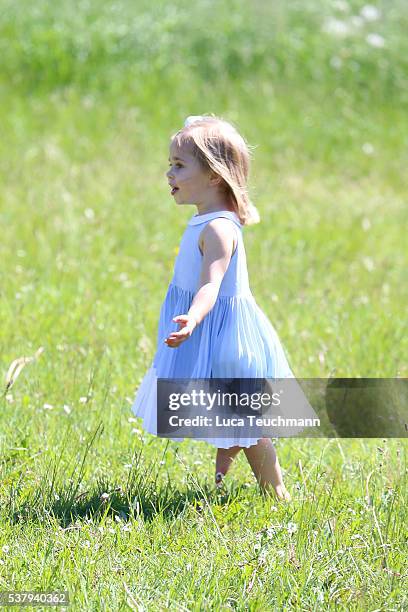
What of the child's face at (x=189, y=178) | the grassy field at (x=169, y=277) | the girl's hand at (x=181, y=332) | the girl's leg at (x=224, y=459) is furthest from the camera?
the girl's leg at (x=224, y=459)

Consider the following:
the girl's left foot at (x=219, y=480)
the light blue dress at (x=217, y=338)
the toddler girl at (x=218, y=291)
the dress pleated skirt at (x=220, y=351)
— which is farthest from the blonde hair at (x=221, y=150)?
the girl's left foot at (x=219, y=480)

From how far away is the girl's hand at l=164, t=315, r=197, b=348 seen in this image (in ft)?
11.0

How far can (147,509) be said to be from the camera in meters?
3.57

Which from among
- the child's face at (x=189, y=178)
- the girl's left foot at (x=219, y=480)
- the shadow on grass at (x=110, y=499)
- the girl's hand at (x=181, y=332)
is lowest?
the shadow on grass at (x=110, y=499)

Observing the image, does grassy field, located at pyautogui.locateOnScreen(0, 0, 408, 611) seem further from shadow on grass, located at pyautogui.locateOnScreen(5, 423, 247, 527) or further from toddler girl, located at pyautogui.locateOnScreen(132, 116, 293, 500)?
toddler girl, located at pyautogui.locateOnScreen(132, 116, 293, 500)

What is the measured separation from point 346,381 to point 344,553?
210 centimetres

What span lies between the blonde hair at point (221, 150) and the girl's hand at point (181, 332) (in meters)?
0.62

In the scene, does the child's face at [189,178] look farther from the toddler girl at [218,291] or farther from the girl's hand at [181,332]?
the girl's hand at [181,332]

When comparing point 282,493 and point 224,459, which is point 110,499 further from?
point 282,493

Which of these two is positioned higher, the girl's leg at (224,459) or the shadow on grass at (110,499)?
the girl's leg at (224,459)

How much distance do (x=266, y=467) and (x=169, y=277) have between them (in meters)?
3.25

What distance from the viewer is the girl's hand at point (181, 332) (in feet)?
11.0

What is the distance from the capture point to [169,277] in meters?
6.84

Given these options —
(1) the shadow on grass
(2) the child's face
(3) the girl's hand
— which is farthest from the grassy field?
(2) the child's face
